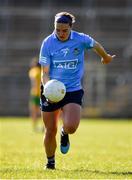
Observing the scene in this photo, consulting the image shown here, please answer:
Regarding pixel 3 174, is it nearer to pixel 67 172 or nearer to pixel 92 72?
pixel 67 172

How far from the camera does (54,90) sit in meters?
Answer: 8.70

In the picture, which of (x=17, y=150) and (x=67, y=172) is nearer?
(x=67, y=172)

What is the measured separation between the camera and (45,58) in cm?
907

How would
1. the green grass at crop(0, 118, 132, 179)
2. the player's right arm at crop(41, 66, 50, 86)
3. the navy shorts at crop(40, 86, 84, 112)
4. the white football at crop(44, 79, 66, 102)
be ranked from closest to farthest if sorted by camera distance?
the green grass at crop(0, 118, 132, 179), the white football at crop(44, 79, 66, 102), the player's right arm at crop(41, 66, 50, 86), the navy shorts at crop(40, 86, 84, 112)

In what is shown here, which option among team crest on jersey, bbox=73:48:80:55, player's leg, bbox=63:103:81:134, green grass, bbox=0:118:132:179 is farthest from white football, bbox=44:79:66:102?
green grass, bbox=0:118:132:179

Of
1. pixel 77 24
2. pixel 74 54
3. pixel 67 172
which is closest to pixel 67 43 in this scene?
pixel 74 54

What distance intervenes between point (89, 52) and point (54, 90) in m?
25.9

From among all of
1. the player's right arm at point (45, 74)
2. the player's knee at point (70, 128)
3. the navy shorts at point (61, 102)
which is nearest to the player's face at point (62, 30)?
the player's right arm at point (45, 74)

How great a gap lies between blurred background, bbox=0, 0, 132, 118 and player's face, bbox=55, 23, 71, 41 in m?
23.9

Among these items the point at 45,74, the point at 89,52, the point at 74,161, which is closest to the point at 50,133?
the point at 45,74

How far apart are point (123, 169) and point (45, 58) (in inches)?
73.9

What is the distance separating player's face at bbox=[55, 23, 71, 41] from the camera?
891cm

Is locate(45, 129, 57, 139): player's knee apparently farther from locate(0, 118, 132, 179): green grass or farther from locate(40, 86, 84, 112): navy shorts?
locate(0, 118, 132, 179): green grass

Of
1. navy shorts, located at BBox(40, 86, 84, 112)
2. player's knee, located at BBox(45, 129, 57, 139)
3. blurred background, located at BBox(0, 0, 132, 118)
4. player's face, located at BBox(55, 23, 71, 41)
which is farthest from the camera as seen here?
blurred background, located at BBox(0, 0, 132, 118)
